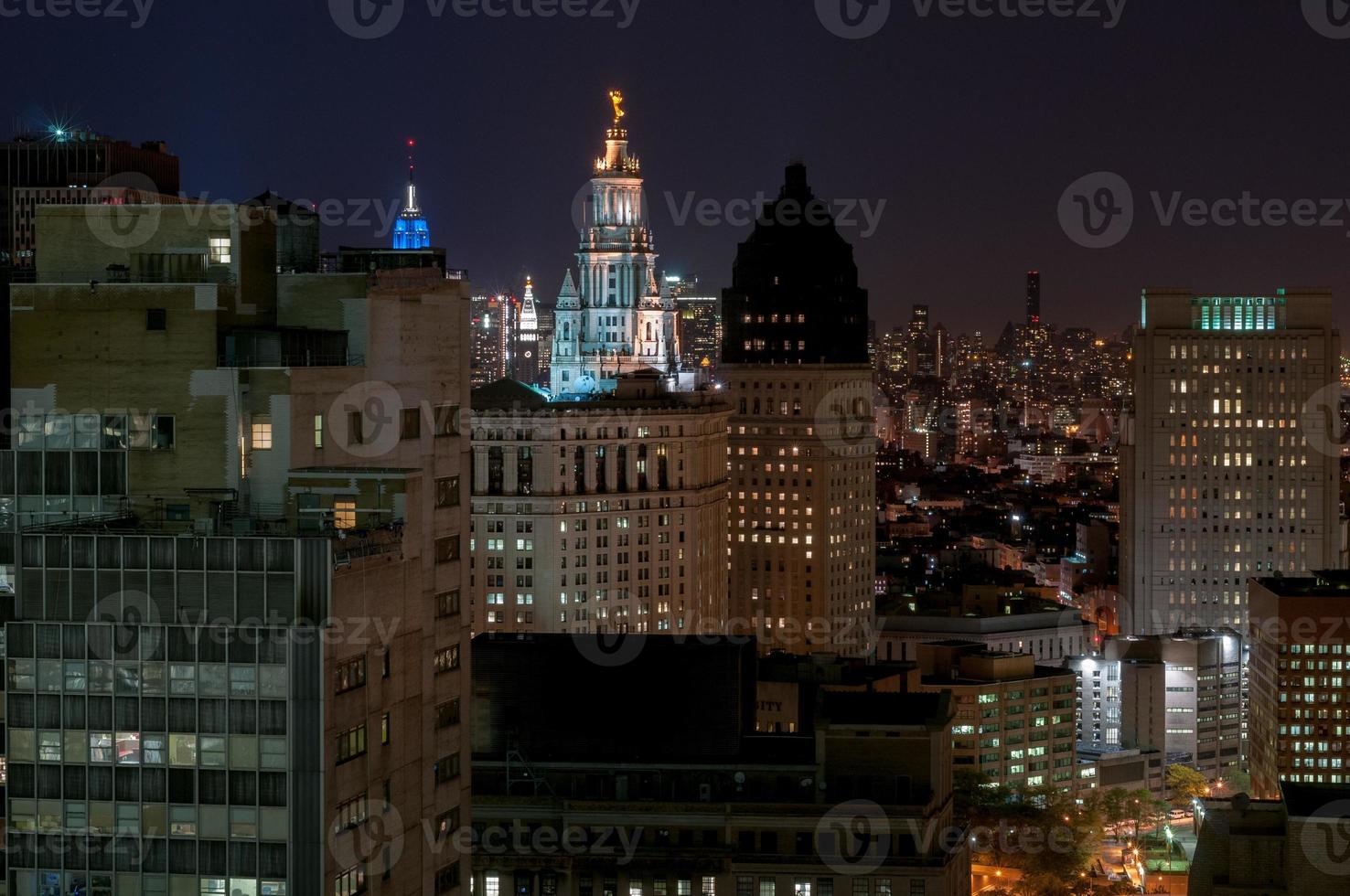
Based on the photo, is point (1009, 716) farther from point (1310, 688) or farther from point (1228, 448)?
point (1228, 448)

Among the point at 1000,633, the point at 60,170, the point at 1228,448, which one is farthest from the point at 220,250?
the point at 1228,448

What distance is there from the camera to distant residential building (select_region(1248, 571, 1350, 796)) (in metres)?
123

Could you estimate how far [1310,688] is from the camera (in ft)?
407

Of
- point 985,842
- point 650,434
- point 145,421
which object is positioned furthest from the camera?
point 650,434

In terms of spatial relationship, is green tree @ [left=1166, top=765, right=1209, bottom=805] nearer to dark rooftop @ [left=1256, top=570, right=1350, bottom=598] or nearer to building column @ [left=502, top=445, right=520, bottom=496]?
dark rooftop @ [left=1256, top=570, right=1350, bottom=598]

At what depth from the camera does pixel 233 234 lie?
4631 centimetres

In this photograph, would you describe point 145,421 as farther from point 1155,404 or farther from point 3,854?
point 1155,404

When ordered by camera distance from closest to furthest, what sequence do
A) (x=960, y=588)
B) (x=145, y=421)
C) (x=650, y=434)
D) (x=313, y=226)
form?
1. (x=145, y=421)
2. (x=313, y=226)
3. (x=650, y=434)
4. (x=960, y=588)

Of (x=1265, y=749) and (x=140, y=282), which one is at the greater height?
(x=140, y=282)

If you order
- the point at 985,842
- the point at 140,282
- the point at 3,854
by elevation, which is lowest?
the point at 985,842

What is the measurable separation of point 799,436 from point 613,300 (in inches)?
882

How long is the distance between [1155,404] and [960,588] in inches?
1091

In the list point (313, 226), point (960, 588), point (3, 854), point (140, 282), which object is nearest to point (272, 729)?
point (3, 854)

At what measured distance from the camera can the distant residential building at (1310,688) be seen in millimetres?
123250
